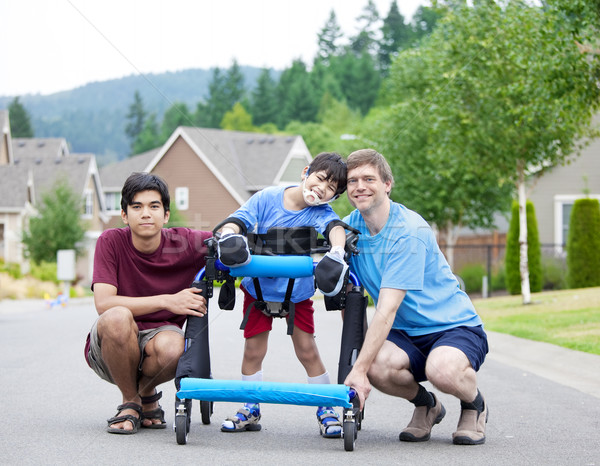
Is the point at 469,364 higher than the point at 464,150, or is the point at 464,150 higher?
the point at 464,150

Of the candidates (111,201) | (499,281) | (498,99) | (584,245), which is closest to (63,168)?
(111,201)

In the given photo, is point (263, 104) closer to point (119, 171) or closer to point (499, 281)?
point (119, 171)

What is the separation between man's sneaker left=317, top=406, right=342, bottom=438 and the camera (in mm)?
5535

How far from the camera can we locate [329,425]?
555 cm

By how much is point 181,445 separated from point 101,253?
1.34m

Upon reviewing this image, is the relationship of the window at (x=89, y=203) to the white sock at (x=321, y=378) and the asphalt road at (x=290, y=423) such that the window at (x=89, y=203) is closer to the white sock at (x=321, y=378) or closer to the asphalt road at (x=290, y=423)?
the asphalt road at (x=290, y=423)

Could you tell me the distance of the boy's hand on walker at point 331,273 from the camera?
5.03m

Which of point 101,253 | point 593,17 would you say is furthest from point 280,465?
point 593,17

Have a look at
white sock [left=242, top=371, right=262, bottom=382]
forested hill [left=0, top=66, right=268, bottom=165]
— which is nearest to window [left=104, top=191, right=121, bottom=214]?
white sock [left=242, top=371, right=262, bottom=382]

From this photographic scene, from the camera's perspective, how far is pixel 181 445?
508 cm

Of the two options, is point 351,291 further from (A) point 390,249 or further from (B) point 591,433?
(B) point 591,433

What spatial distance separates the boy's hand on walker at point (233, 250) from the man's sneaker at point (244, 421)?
1.18 metres

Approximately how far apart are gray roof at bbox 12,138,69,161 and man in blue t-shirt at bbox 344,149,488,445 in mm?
58296

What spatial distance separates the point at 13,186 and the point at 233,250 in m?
47.2
